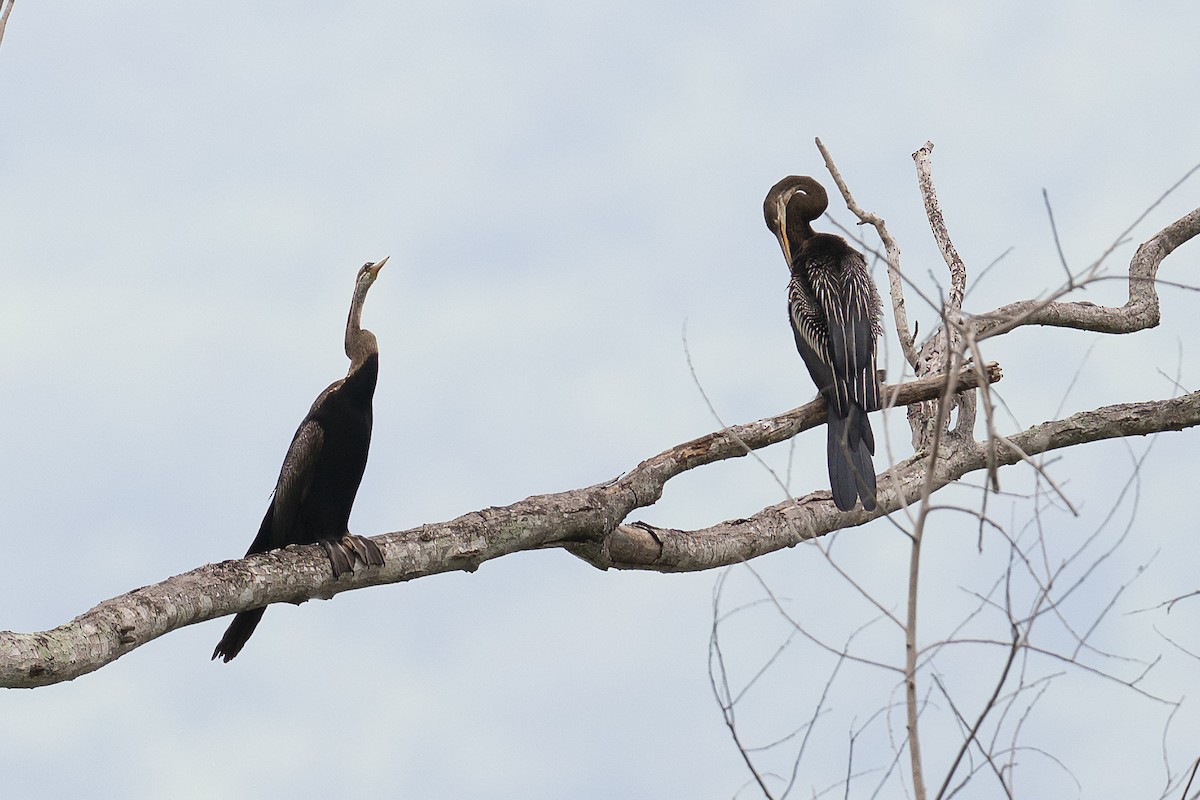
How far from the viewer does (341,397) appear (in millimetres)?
4441

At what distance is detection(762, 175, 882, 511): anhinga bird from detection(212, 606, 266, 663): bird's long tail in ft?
6.63

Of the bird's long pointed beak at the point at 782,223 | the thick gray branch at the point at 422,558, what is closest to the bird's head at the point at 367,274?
the thick gray branch at the point at 422,558

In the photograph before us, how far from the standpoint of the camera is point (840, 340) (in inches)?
195

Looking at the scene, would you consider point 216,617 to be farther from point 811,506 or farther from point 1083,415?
point 1083,415

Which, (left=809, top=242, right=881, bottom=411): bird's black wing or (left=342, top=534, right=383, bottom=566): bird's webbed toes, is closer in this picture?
(left=342, top=534, right=383, bottom=566): bird's webbed toes

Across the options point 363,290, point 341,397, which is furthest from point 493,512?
point 363,290

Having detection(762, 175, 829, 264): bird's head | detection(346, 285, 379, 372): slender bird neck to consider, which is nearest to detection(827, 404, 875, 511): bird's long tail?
detection(762, 175, 829, 264): bird's head

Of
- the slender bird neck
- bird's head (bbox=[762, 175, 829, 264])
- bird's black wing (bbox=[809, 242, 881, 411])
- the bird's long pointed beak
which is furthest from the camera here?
bird's head (bbox=[762, 175, 829, 264])

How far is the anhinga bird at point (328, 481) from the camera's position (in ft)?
13.3

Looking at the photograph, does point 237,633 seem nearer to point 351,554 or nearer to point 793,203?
point 351,554

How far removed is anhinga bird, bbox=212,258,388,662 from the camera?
4059mm

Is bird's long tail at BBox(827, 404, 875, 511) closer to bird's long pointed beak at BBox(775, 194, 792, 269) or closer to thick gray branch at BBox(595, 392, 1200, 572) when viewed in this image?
thick gray branch at BBox(595, 392, 1200, 572)

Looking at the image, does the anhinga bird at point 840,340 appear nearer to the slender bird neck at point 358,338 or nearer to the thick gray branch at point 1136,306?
the thick gray branch at point 1136,306

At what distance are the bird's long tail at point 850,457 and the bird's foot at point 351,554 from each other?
1638 mm
